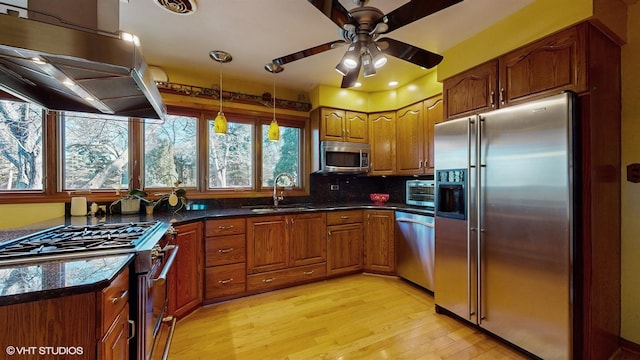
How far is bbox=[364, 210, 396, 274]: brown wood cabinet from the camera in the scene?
3188 mm

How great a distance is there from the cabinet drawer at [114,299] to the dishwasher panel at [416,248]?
247cm

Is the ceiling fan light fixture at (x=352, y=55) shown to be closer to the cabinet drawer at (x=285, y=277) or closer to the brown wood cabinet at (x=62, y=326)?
the brown wood cabinet at (x=62, y=326)

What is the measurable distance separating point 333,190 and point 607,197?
2.69m

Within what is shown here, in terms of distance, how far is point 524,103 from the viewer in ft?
5.87

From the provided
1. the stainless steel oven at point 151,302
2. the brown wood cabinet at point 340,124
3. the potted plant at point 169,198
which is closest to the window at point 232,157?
the potted plant at point 169,198

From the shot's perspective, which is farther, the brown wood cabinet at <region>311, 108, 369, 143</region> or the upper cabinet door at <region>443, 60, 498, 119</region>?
the brown wood cabinet at <region>311, 108, 369, 143</region>

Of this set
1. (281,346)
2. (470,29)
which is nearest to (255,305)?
(281,346)

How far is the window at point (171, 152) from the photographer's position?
2.87m

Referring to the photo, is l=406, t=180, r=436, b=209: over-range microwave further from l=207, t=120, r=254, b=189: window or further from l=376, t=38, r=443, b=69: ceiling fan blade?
l=207, t=120, r=254, b=189: window

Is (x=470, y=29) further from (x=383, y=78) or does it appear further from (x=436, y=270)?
(x=436, y=270)

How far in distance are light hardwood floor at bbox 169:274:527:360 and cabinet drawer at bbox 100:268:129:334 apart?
0.97 m

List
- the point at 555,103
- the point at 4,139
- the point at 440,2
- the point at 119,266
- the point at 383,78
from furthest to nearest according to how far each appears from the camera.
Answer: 1. the point at 383,78
2. the point at 4,139
3. the point at 555,103
4. the point at 440,2
5. the point at 119,266

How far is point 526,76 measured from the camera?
5.98 feet

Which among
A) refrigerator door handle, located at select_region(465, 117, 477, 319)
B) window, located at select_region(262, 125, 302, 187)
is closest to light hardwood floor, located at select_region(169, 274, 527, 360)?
refrigerator door handle, located at select_region(465, 117, 477, 319)
